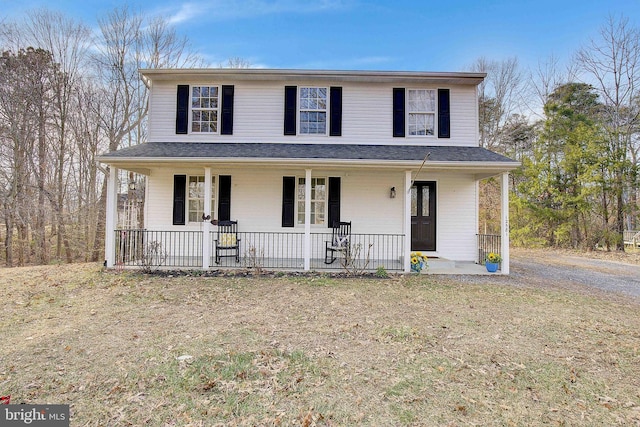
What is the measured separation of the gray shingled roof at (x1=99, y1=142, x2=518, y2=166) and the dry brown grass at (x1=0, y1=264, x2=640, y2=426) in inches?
130

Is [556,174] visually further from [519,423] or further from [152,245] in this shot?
[152,245]

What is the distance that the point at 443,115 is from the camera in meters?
9.45

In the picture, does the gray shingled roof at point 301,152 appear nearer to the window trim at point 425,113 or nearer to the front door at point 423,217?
the window trim at point 425,113

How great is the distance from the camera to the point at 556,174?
14.9 m

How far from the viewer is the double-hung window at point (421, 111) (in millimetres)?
9523

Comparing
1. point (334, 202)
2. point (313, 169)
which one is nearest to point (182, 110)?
point (313, 169)

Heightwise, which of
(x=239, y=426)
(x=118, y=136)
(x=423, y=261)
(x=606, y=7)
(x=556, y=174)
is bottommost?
(x=239, y=426)

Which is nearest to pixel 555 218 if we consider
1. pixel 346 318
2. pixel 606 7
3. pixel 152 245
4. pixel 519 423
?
pixel 606 7

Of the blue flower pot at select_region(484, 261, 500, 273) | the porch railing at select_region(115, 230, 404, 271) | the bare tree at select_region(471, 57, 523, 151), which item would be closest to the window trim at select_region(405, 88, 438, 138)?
the porch railing at select_region(115, 230, 404, 271)

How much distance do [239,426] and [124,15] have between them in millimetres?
19507

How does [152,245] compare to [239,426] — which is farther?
[152,245]

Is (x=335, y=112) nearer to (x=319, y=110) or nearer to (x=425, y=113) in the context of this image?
(x=319, y=110)

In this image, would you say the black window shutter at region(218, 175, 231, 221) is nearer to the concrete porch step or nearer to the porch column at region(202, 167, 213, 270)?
the porch column at region(202, 167, 213, 270)
